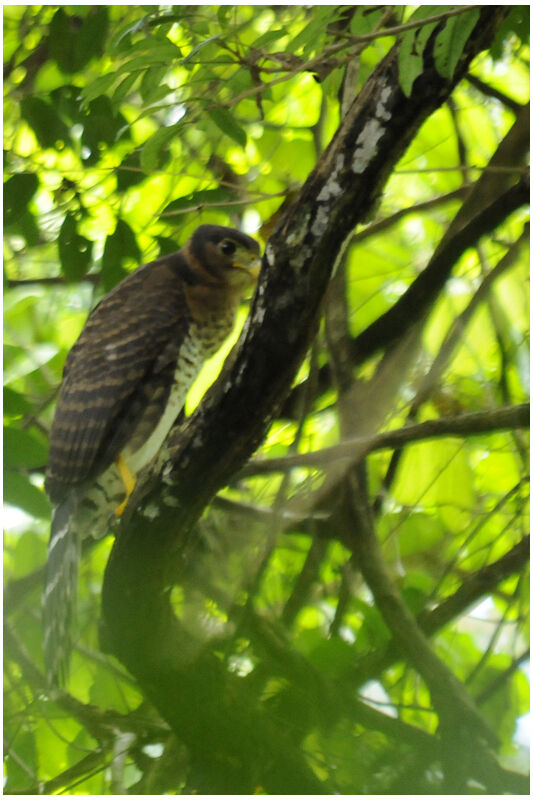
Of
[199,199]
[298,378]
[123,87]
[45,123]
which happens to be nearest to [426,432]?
[298,378]

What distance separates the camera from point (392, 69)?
740 mm

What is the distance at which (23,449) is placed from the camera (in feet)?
3.33

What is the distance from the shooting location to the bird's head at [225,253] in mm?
1076

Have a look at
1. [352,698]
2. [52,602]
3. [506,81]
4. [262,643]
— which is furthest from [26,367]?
[506,81]

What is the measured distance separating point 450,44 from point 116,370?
552 mm

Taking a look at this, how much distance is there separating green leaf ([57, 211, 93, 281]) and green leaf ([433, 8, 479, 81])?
0.54 meters

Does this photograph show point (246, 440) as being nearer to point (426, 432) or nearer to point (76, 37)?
point (426, 432)

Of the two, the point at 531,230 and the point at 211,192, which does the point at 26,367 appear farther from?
the point at 531,230

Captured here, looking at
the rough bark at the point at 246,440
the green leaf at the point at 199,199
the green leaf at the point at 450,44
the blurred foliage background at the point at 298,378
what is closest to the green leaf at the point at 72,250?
the blurred foliage background at the point at 298,378

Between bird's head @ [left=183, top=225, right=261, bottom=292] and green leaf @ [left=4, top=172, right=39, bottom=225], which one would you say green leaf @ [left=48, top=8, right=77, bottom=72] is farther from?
bird's head @ [left=183, top=225, right=261, bottom=292]

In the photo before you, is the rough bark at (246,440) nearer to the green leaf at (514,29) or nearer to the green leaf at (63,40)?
the green leaf at (514,29)

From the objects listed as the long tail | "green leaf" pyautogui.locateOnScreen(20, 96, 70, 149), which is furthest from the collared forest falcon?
"green leaf" pyautogui.locateOnScreen(20, 96, 70, 149)

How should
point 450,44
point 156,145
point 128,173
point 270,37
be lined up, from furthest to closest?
point 128,173 < point 156,145 < point 270,37 < point 450,44

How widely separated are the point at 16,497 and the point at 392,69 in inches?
25.1
